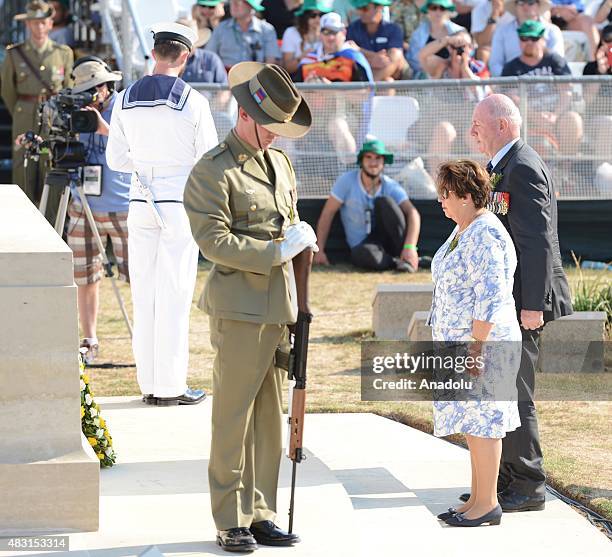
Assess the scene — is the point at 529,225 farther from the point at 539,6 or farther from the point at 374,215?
the point at 539,6

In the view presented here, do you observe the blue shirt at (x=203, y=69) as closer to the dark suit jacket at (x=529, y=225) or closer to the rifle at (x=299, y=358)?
the dark suit jacket at (x=529, y=225)

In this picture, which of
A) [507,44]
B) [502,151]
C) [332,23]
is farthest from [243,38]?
[502,151]

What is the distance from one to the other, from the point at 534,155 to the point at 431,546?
1.89 metres

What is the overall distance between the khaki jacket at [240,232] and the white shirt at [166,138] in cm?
254

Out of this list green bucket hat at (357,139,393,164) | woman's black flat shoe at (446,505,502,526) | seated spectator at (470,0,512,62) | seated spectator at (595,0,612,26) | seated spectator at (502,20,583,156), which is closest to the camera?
woman's black flat shoe at (446,505,502,526)

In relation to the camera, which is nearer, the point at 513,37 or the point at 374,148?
the point at 374,148

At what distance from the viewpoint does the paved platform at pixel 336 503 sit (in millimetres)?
5273

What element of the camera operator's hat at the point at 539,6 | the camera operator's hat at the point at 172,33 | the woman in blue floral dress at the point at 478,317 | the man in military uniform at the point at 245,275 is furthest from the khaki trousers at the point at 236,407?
the camera operator's hat at the point at 539,6

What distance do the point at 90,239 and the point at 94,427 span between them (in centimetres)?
363

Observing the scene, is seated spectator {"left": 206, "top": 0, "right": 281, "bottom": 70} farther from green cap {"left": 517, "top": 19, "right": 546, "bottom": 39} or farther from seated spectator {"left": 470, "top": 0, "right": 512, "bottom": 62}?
green cap {"left": 517, "top": 19, "right": 546, "bottom": 39}

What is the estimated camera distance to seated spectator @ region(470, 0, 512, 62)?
15.8 metres

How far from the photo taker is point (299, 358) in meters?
5.21

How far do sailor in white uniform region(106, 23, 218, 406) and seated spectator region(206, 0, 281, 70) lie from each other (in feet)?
23.4

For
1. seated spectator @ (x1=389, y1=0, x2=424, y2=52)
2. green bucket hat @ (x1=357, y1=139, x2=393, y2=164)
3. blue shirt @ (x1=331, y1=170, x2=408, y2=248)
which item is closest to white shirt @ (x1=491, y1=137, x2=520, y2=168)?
green bucket hat @ (x1=357, y1=139, x2=393, y2=164)
